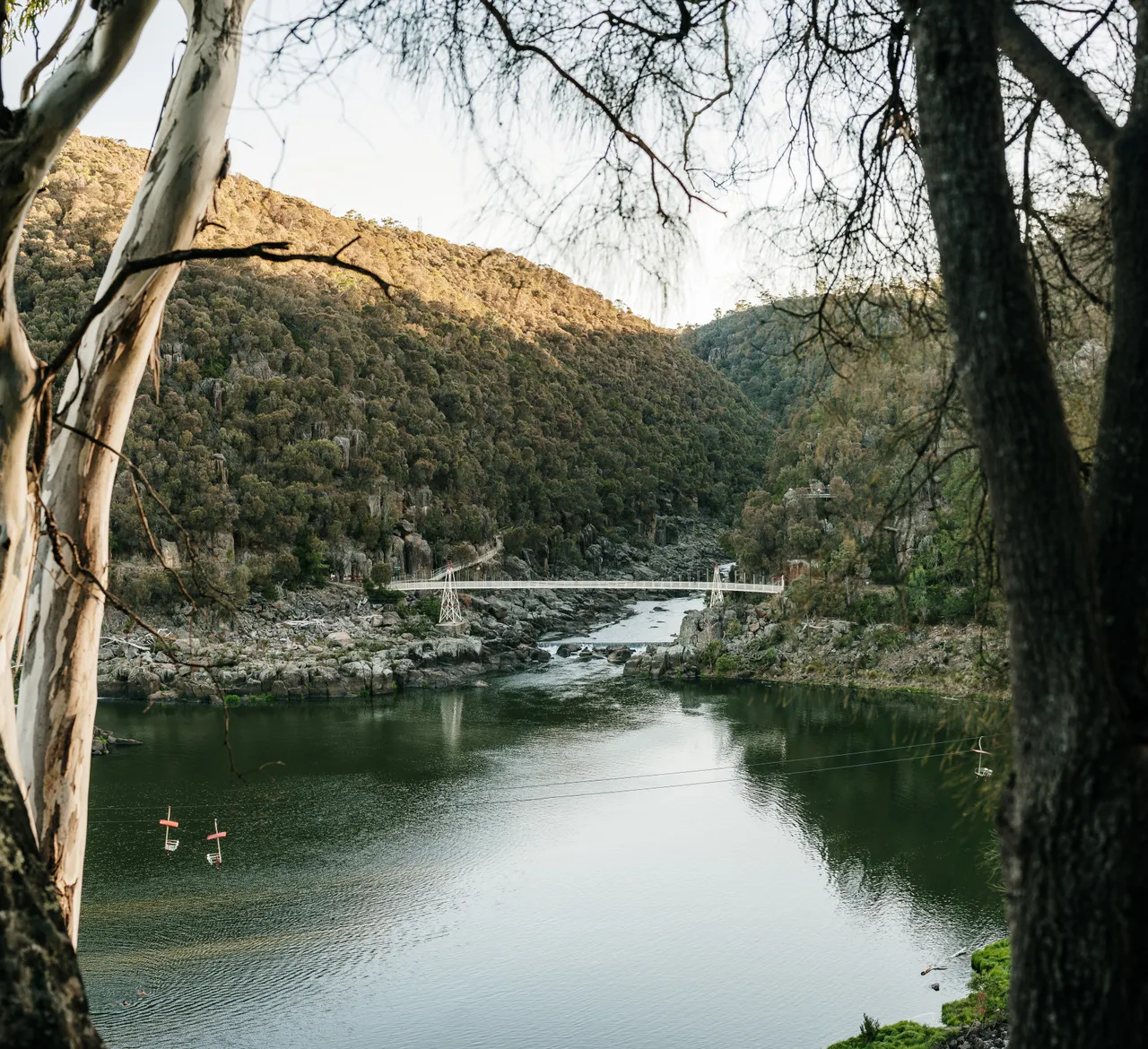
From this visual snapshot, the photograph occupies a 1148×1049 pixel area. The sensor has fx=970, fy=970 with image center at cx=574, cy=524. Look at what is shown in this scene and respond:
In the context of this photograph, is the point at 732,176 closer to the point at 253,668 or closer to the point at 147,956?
the point at 147,956

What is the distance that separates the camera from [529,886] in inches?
412

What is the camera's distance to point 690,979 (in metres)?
8.36

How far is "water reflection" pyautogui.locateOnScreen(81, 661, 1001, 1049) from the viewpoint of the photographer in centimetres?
772

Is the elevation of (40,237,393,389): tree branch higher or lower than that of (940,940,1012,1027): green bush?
higher

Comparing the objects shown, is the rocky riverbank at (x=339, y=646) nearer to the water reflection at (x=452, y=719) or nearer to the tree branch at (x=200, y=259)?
the water reflection at (x=452, y=719)

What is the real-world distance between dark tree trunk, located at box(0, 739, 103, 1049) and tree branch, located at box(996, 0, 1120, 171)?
5.02 feet

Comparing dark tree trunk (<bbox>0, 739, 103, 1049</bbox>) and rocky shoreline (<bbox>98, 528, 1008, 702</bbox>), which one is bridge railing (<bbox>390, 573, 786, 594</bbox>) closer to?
rocky shoreline (<bbox>98, 528, 1008, 702</bbox>)

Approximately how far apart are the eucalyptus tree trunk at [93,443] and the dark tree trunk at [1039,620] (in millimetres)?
1191

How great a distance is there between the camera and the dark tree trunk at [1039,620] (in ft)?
3.16

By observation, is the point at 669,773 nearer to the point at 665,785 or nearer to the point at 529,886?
the point at 665,785

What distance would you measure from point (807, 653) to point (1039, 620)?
2191cm

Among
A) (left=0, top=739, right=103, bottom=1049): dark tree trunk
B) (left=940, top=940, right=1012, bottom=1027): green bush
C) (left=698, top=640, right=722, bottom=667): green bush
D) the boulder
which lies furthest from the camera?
the boulder

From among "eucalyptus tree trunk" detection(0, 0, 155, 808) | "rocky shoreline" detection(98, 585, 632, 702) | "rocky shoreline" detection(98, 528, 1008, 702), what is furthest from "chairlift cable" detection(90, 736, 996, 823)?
"eucalyptus tree trunk" detection(0, 0, 155, 808)

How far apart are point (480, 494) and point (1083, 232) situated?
33926 millimetres
